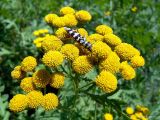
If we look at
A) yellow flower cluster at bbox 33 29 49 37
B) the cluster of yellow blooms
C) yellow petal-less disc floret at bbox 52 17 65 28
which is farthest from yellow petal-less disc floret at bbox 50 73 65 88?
yellow flower cluster at bbox 33 29 49 37

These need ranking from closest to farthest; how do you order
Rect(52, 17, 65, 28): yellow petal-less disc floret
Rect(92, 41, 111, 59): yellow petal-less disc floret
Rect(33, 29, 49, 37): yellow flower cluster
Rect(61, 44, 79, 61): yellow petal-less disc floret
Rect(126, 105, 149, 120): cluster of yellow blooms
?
Rect(92, 41, 111, 59): yellow petal-less disc floret → Rect(61, 44, 79, 61): yellow petal-less disc floret → Rect(52, 17, 65, 28): yellow petal-less disc floret → Rect(126, 105, 149, 120): cluster of yellow blooms → Rect(33, 29, 49, 37): yellow flower cluster

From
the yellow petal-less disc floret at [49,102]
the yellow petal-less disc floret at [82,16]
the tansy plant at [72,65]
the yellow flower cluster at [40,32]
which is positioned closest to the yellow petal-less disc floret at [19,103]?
the tansy plant at [72,65]

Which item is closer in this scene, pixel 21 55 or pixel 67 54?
pixel 67 54

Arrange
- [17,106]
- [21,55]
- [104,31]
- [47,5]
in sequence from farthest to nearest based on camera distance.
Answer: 1. [47,5]
2. [21,55]
3. [104,31]
4. [17,106]

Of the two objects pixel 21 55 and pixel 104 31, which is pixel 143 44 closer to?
pixel 21 55

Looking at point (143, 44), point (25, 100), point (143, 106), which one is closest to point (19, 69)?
point (25, 100)

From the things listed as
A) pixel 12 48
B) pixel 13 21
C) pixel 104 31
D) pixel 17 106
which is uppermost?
pixel 13 21

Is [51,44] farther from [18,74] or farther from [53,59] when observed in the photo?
[18,74]

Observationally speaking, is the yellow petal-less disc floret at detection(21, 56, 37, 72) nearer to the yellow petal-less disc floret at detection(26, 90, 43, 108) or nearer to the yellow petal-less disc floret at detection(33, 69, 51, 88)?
the yellow petal-less disc floret at detection(33, 69, 51, 88)

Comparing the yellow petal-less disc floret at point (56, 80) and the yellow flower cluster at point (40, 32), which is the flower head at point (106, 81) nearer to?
the yellow petal-less disc floret at point (56, 80)
